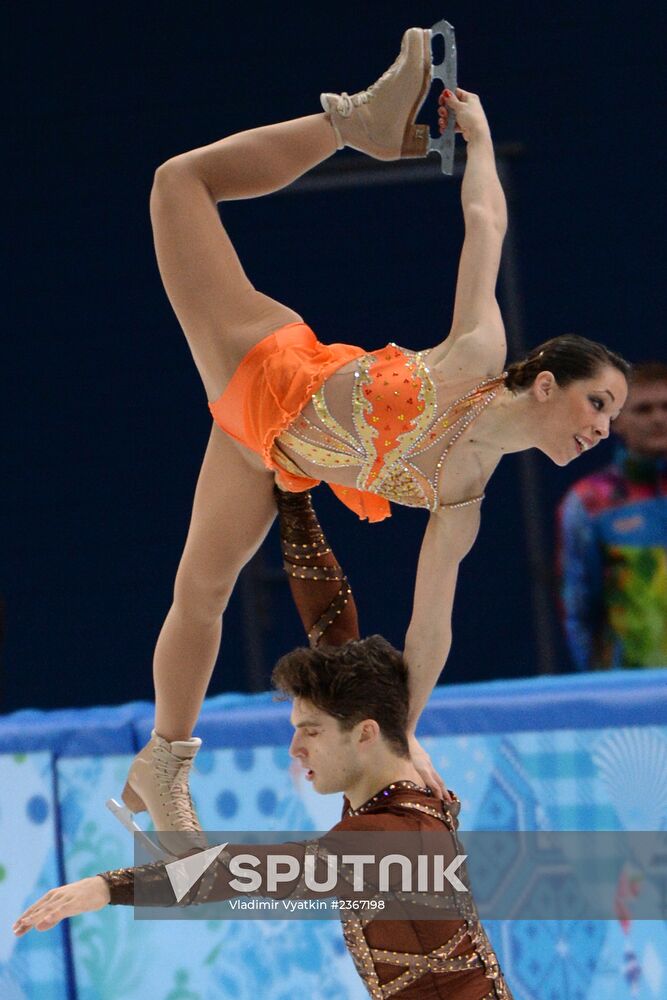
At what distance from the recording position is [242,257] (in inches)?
242

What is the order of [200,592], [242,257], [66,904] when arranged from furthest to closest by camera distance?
[242,257] → [200,592] → [66,904]

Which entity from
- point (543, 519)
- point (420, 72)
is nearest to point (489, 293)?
point (420, 72)

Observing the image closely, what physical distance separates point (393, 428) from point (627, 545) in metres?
1.77

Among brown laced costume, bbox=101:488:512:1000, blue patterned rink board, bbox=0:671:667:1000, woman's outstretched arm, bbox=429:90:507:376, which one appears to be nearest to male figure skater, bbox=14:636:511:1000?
brown laced costume, bbox=101:488:512:1000

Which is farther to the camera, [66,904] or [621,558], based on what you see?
[621,558]

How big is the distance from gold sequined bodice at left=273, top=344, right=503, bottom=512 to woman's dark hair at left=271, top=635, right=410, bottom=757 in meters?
0.35

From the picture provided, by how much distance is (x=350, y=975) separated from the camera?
353 centimetres

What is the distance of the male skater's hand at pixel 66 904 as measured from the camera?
232cm

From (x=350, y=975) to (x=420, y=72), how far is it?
2061 mm

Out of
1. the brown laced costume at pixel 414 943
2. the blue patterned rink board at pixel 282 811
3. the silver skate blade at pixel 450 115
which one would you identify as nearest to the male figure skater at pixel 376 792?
the brown laced costume at pixel 414 943

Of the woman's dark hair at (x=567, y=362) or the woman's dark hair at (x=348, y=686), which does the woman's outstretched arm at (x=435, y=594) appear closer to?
the woman's dark hair at (x=348, y=686)

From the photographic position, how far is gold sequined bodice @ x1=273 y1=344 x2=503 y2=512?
2.87 metres

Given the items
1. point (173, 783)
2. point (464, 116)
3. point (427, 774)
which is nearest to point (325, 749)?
point (427, 774)

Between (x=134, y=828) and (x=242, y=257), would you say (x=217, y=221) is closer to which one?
(x=134, y=828)
